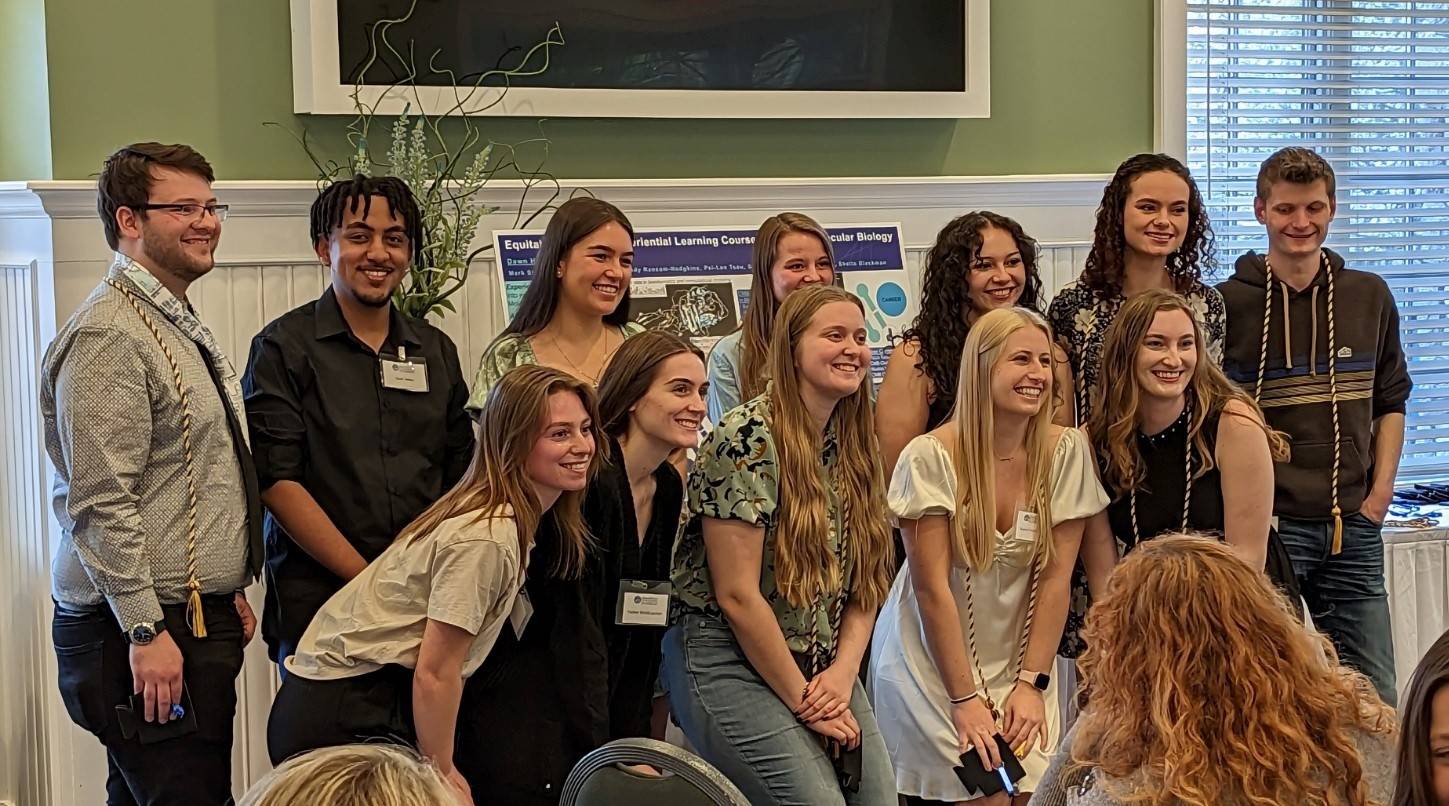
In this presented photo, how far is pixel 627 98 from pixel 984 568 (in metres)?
1.67

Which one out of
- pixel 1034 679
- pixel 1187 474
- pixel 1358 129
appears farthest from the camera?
pixel 1358 129

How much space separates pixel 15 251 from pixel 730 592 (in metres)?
2.05

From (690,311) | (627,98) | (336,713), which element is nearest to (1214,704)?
(336,713)

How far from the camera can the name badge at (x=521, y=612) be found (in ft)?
8.50

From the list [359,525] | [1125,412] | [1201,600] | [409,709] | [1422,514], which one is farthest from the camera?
[1422,514]

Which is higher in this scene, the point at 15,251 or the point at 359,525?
the point at 15,251

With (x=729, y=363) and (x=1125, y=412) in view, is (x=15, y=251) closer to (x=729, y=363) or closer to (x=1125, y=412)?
(x=729, y=363)

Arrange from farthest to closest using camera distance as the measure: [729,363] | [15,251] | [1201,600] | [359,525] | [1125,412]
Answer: [15,251]
[729,363]
[1125,412]
[359,525]
[1201,600]

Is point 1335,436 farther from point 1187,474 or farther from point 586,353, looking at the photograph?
point 586,353

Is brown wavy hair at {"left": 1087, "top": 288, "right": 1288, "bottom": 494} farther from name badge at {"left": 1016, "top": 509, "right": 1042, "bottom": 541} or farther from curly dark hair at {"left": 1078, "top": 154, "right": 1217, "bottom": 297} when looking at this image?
curly dark hair at {"left": 1078, "top": 154, "right": 1217, "bottom": 297}

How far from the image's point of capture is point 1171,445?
9.94 feet

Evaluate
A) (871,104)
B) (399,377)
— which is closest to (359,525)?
(399,377)

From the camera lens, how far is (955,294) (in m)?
3.31

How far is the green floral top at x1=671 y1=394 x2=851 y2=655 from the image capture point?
8.73 ft
